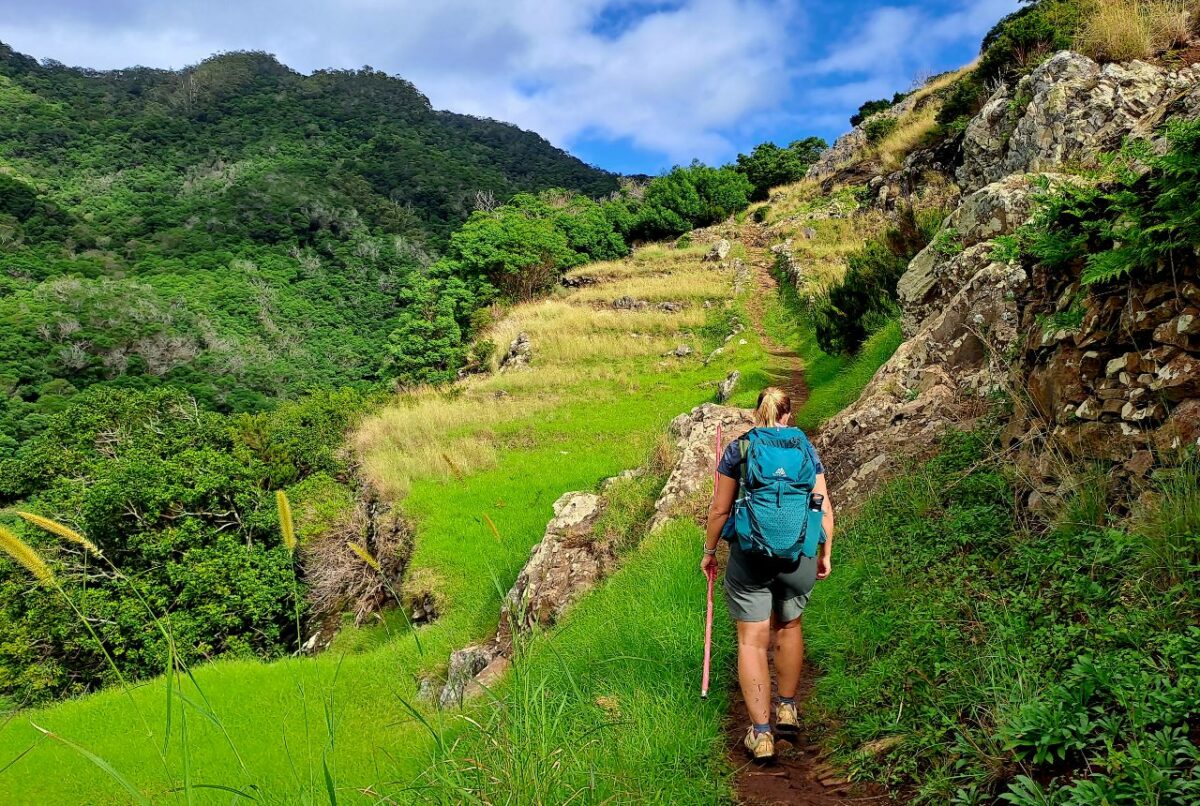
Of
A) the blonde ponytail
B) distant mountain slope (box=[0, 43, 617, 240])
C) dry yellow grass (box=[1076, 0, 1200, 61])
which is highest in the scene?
distant mountain slope (box=[0, 43, 617, 240])

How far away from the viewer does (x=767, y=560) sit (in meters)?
3.39

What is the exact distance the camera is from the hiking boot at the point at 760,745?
3.33 meters

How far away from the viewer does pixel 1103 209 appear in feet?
14.4

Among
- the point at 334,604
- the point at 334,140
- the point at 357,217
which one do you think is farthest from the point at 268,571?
the point at 334,140

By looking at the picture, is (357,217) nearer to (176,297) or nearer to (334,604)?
(176,297)

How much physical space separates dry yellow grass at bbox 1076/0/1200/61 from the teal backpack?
11.9 metres

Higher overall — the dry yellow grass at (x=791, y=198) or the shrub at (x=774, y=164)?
the shrub at (x=774, y=164)

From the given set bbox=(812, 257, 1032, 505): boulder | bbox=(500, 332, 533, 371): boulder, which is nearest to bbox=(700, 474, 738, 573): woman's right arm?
bbox=(812, 257, 1032, 505): boulder

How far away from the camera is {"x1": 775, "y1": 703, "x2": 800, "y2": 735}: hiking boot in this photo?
11.6ft

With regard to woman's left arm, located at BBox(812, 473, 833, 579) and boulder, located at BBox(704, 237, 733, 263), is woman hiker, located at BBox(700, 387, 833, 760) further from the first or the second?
boulder, located at BBox(704, 237, 733, 263)

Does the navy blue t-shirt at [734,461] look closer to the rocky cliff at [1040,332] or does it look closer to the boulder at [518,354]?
the rocky cliff at [1040,332]

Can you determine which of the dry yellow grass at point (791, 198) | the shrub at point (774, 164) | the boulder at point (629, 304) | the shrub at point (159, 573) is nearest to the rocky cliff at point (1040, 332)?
the shrub at point (159, 573)

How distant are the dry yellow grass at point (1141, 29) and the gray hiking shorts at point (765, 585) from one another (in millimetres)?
12166

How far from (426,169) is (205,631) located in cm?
11200
